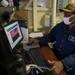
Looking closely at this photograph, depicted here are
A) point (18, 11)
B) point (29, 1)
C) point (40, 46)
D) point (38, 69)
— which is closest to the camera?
point (38, 69)

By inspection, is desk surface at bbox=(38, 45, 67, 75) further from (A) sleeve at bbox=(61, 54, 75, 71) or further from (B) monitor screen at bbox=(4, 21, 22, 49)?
(B) monitor screen at bbox=(4, 21, 22, 49)

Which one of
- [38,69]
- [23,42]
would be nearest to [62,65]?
[38,69]

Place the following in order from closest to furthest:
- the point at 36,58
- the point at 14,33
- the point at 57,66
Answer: the point at 57,66
the point at 36,58
the point at 14,33

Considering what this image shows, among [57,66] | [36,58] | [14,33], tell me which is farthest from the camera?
[14,33]

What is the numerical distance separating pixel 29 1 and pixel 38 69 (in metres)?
1.51

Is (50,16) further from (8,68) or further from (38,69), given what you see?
(8,68)

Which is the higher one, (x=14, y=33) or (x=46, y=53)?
(x=14, y=33)

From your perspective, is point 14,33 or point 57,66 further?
point 14,33

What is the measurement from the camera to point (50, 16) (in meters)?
2.45

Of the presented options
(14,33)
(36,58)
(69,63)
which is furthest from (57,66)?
(14,33)

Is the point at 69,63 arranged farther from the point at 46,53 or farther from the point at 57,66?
the point at 46,53

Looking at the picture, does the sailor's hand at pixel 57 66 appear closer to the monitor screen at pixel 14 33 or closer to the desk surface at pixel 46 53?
the desk surface at pixel 46 53

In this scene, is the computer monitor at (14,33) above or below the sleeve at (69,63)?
above

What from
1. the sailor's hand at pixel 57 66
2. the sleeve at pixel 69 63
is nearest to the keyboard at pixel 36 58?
the sailor's hand at pixel 57 66
